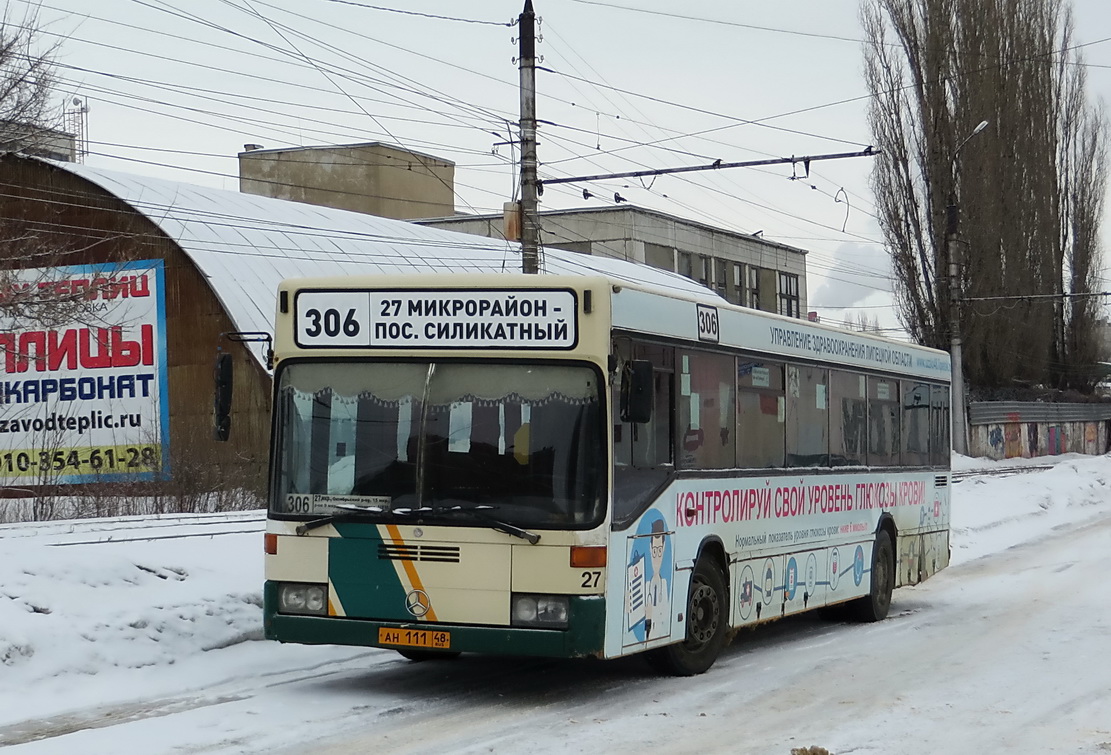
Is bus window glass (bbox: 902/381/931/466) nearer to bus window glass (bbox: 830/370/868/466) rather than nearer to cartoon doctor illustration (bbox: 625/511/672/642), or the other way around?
bus window glass (bbox: 830/370/868/466)

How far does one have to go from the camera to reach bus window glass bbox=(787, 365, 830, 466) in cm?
1275

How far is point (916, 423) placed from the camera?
1627 cm

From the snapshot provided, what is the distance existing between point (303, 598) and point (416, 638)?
0.85 meters

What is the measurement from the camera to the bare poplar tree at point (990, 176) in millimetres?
55719

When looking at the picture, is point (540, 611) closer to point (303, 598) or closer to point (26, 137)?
point (303, 598)

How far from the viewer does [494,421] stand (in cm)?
959

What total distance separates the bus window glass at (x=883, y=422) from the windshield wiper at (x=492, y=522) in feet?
20.5

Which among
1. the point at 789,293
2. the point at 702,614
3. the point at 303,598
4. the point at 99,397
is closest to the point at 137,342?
the point at 99,397

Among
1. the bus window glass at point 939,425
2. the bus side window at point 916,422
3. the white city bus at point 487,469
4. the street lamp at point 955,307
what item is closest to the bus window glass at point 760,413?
the white city bus at point 487,469

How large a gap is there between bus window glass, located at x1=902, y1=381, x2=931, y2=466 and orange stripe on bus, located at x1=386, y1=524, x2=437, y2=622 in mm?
7710

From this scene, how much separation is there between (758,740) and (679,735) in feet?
1.48

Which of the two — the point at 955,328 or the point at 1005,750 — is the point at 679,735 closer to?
the point at 1005,750

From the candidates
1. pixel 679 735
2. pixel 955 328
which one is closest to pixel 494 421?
pixel 679 735

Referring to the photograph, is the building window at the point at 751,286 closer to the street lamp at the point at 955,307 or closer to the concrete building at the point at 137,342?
the street lamp at the point at 955,307
